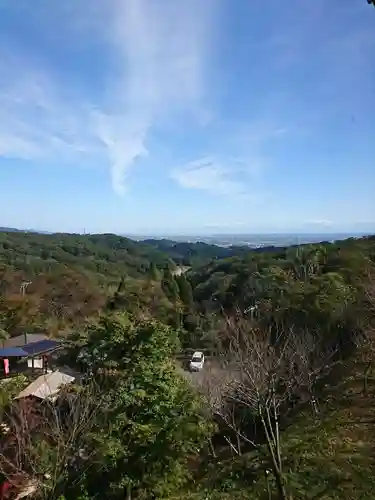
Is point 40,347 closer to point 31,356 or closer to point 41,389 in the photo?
point 31,356

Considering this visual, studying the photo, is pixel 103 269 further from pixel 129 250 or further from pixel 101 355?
pixel 101 355

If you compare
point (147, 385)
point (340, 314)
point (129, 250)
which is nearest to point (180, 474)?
point (147, 385)

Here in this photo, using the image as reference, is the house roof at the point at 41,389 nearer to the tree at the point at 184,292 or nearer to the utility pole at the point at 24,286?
the tree at the point at 184,292

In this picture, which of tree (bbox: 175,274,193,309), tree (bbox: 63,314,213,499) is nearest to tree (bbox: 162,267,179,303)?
tree (bbox: 175,274,193,309)

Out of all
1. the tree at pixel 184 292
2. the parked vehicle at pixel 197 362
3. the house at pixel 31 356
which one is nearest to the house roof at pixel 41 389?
the house at pixel 31 356

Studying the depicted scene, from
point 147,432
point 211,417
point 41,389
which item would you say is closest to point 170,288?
point 41,389

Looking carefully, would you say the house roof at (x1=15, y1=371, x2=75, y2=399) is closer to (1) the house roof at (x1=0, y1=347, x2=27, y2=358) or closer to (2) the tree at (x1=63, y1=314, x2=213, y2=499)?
(2) the tree at (x1=63, y1=314, x2=213, y2=499)
